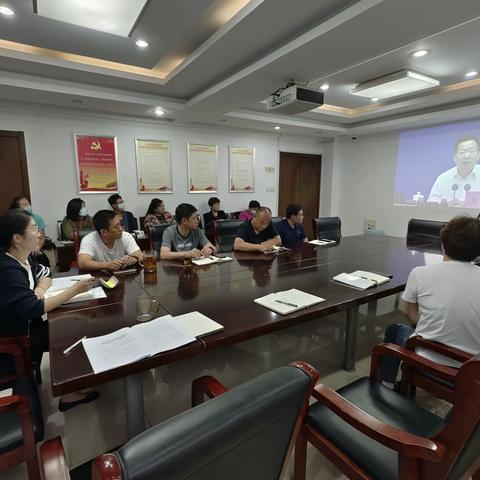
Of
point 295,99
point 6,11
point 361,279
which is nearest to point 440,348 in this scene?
point 361,279

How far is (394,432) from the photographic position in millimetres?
870

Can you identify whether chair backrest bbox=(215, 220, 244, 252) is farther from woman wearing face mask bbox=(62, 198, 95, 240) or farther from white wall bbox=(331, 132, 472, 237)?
white wall bbox=(331, 132, 472, 237)

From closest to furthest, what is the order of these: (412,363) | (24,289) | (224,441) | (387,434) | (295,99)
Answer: (224,441)
(387,434)
(412,363)
(24,289)
(295,99)

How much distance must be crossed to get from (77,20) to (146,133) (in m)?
2.67

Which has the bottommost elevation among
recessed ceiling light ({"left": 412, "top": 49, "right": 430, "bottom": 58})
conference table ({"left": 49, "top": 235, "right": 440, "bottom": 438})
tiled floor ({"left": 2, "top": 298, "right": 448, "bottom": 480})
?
tiled floor ({"left": 2, "top": 298, "right": 448, "bottom": 480})

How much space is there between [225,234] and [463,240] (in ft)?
7.72

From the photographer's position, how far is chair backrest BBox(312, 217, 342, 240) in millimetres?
3842

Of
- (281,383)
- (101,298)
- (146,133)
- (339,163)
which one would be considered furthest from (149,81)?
(339,163)

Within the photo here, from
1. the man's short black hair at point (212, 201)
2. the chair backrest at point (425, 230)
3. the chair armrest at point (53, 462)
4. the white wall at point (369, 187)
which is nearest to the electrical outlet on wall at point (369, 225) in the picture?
the white wall at point (369, 187)

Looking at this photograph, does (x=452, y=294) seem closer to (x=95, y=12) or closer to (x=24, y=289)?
(x=24, y=289)

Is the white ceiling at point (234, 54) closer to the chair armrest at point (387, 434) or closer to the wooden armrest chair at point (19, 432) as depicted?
the chair armrest at point (387, 434)

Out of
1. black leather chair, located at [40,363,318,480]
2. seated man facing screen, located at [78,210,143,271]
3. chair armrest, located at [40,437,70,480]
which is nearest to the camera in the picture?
A: black leather chair, located at [40,363,318,480]

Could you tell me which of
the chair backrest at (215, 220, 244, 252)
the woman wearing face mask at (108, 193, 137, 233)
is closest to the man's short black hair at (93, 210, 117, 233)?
the chair backrest at (215, 220, 244, 252)

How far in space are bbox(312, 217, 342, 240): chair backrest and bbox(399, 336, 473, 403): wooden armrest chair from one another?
2463mm
